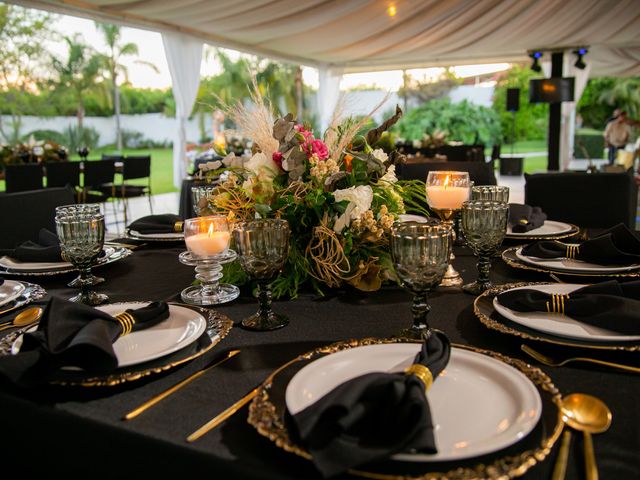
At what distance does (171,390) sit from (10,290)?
0.73 m

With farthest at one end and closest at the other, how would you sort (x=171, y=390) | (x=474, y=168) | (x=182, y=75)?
(x=182, y=75) < (x=474, y=168) < (x=171, y=390)

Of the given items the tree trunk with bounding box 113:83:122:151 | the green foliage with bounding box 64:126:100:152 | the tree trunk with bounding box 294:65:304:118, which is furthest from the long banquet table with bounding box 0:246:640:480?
the tree trunk with bounding box 294:65:304:118

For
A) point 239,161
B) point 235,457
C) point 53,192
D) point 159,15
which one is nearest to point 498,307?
point 235,457

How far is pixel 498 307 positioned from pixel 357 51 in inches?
397

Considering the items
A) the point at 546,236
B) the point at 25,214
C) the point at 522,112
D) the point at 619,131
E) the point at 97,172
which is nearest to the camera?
the point at 546,236

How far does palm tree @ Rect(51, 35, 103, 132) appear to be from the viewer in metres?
10.1

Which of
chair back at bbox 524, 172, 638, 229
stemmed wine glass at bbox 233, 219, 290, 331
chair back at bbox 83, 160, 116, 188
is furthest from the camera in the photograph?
chair back at bbox 83, 160, 116, 188

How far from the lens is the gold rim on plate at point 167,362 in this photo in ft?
2.39

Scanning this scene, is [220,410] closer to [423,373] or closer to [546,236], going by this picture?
[423,373]

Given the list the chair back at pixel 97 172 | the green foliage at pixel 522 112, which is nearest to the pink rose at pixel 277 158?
the chair back at pixel 97 172

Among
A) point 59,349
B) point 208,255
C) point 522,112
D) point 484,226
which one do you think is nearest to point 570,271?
point 484,226

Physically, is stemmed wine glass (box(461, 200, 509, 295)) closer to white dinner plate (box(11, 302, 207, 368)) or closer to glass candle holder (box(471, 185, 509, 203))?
glass candle holder (box(471, 185, 509, 203))

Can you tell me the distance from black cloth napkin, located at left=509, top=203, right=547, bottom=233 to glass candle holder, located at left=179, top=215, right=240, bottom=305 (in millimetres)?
1015

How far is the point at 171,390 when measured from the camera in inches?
29.0
